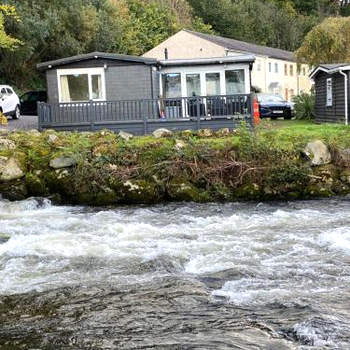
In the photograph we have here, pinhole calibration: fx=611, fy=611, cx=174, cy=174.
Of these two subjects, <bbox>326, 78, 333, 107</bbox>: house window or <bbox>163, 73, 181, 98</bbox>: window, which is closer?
<bbox>163, 73, 181, 98</bbox>: window

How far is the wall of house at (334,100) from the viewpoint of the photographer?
25917mm

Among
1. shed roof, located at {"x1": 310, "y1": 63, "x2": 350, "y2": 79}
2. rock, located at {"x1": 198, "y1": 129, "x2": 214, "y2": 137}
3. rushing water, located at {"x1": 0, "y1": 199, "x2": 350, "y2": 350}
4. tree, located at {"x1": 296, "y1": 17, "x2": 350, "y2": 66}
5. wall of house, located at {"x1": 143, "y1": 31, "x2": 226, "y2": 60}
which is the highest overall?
wall of house, located at {"x1": 143, "y1": 31, "x2": 226, "y2": 60}

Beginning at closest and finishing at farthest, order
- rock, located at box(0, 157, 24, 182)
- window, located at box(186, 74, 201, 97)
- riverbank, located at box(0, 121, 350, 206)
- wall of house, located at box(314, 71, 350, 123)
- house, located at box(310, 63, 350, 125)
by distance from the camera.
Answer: riverbank, located at box(0, 121, 350, 206) → rock, located at box(0, 157, 24, 182) → window, located at box(186, 74, 201, 97) → house, located at box(310, 63, 350, 125) → wall of house, located at box(314, 71, 350, 123)

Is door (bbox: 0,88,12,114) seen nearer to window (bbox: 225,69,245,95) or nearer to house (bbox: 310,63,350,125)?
window (bbox: 225,69,245,95)

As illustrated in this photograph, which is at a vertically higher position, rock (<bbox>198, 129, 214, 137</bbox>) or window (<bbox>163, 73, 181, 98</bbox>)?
window (<bbox>163, 73, 181, 98</bbox>)

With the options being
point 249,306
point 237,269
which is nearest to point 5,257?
point 237,269

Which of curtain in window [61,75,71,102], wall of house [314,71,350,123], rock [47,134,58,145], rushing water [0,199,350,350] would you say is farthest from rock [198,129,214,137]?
wall of house [314,71,350,123]

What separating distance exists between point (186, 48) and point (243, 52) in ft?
17.5

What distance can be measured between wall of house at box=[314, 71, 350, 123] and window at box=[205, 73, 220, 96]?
5374 mm

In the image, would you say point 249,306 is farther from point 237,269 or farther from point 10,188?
point 10,188

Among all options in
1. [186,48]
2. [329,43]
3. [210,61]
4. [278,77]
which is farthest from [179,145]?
[278,77]

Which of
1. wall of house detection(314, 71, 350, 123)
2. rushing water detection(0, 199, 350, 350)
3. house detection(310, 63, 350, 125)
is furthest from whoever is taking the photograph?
wall of house detection(314, 71, 350, 123)

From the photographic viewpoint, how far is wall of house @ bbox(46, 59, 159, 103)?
23.6m

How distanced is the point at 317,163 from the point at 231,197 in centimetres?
245
